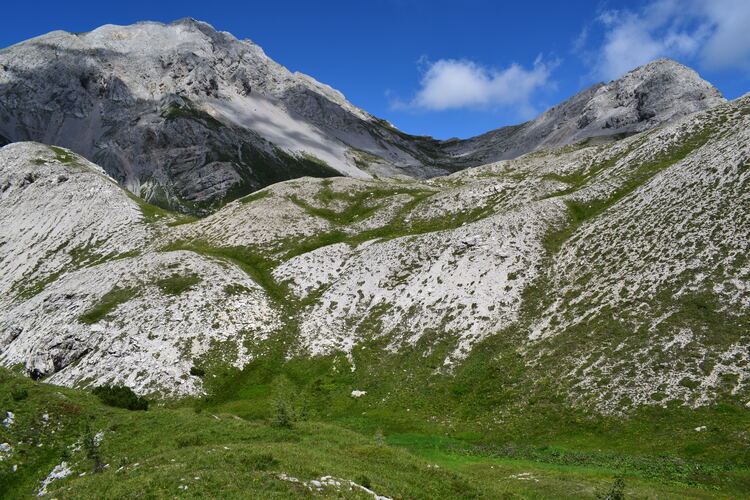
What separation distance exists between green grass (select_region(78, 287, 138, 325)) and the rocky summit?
306 mm

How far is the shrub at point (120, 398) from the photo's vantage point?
36.2 m

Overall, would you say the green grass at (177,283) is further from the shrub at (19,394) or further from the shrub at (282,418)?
the shrub at (282,418)

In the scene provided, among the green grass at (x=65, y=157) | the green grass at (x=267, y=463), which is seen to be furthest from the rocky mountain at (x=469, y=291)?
the green grass at (x=65, y=157)

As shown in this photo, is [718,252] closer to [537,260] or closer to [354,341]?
[537,260]

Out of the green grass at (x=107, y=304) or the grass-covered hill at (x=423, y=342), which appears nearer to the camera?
the grass-covered hill at (x=423, y=342)

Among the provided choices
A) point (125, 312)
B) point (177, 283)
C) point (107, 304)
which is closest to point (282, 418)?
point (125, 312)

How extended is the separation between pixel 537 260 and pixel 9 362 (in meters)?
73.6

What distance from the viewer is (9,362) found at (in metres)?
57.2

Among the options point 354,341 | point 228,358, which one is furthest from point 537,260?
point 228,358

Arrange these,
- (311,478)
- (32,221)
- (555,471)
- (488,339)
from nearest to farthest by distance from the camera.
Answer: (311,478), (555,471), (488,339), (32,221)

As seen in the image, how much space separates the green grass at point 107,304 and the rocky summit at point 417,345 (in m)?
0.31

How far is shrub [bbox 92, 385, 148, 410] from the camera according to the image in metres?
36.2

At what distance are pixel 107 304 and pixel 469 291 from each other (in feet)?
171

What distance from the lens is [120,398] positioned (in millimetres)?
36719
